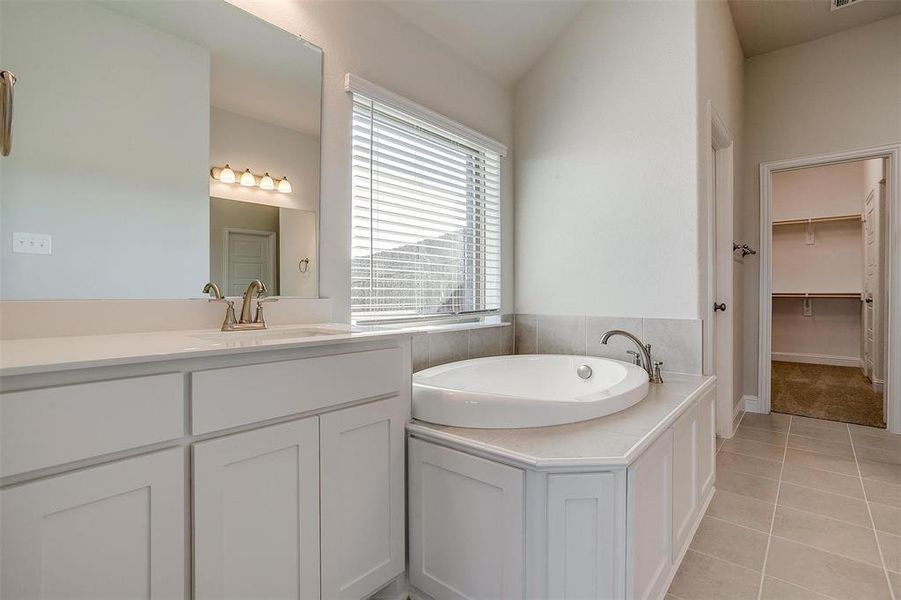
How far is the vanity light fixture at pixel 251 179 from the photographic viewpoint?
152cm

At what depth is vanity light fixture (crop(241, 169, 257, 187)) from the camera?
5.20 ft

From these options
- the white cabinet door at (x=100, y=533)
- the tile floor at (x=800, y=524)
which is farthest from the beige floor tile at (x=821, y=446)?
the white cabinet door at (x=100, y=533)

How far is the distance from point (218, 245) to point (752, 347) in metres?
3.96

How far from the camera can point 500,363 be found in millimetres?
2441

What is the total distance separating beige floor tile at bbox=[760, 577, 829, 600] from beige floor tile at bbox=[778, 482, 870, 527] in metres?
0.67

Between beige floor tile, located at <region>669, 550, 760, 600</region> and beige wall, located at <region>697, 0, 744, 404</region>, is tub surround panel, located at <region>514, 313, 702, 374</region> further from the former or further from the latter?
beige floor tile, located at <region>669, 550, 760, 600</region>

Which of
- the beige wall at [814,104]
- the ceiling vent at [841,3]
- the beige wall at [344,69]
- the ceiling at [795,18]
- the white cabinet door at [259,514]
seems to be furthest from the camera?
the beige wall at [814,104]

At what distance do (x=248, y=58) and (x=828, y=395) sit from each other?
5.19m

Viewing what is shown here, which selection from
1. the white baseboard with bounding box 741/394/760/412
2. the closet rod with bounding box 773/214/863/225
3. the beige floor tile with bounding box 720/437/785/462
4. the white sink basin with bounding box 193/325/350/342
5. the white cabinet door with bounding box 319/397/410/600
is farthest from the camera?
the closet rod with bounding box 773/214/863/225

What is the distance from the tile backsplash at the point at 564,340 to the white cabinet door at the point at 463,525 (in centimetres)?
84

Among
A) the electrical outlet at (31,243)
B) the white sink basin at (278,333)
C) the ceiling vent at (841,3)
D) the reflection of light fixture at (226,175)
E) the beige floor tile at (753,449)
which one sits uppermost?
the ceiling vent at (841,3)

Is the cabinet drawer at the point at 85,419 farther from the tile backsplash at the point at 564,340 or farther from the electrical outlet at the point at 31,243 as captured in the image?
the tile backsplash at the point at 564,340

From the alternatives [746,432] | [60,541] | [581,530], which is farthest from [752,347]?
[60,541]

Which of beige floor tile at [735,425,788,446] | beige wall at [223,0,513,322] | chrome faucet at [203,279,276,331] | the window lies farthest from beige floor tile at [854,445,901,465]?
chrome faucet at [203,279,276,331]
